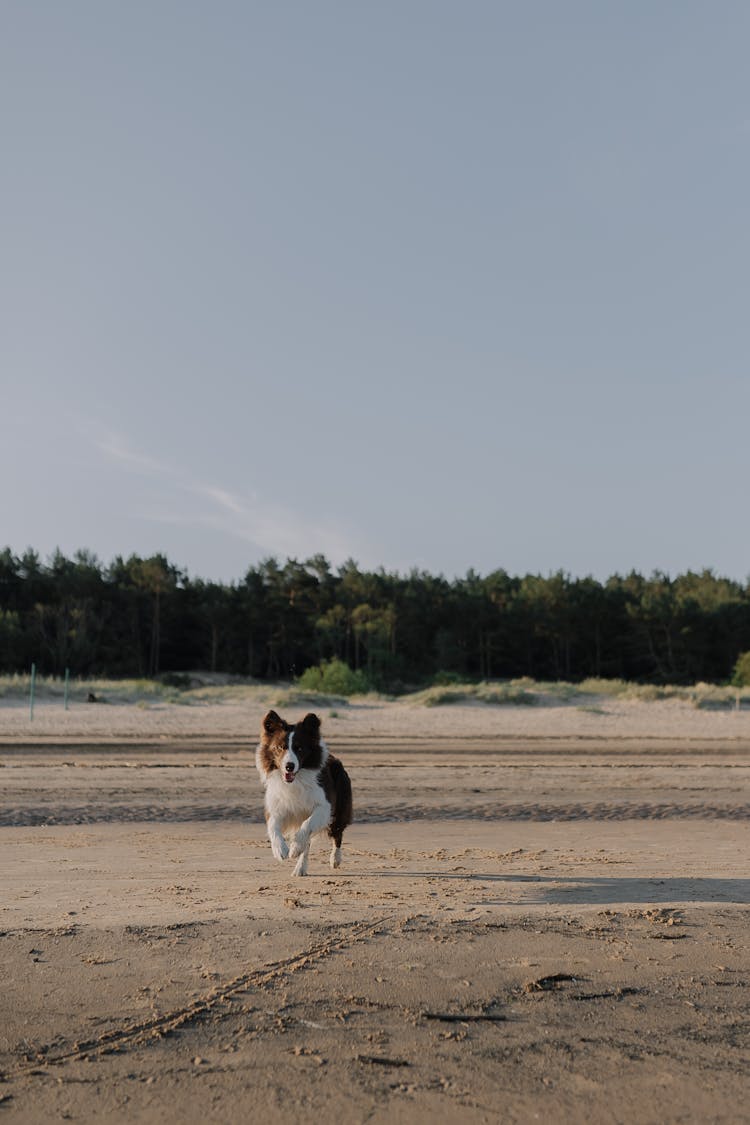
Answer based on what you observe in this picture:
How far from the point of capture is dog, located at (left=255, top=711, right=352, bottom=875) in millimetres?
8023

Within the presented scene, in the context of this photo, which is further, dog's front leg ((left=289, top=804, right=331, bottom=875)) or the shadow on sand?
dog's front leg ((left=289, top=804, right=331, bottom=875))

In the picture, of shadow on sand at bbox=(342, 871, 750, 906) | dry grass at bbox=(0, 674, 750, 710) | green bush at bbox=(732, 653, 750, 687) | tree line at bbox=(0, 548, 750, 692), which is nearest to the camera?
shadow on sand at bbox=(342, 871, 750, 906)

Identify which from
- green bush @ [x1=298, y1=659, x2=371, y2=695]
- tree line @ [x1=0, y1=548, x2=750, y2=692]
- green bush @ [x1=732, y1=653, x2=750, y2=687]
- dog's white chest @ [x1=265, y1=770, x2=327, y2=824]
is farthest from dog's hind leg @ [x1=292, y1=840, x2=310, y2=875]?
tree line @ [x1=0, y1=548, x2=750, y2=692]

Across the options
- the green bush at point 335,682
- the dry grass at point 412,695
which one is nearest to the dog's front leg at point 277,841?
the dry grass at point 412,695

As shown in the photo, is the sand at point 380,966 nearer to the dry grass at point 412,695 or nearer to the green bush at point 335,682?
the dry grass at point 412,695

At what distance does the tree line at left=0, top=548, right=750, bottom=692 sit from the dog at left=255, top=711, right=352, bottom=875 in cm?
5448

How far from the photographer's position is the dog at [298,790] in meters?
8.02

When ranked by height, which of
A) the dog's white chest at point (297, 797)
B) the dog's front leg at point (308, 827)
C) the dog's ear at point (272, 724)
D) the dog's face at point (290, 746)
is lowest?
the dog's front leg at point (308, 827)

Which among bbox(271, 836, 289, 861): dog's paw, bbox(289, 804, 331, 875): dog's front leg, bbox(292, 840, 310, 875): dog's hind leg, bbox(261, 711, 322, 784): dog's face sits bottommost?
bbox(292, 840, 310, 875): dog's hind leg

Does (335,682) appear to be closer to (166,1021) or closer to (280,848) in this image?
(280,848)

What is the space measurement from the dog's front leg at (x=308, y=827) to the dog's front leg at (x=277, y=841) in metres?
0.07

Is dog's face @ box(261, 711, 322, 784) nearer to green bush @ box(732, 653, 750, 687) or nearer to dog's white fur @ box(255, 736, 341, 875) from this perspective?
dog's white fur @ box(255, 736, 341, 875)

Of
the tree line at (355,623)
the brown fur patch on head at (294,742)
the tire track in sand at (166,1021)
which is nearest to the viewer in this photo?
the tire track in sand at (166,1021)

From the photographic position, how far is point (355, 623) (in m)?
67.9
